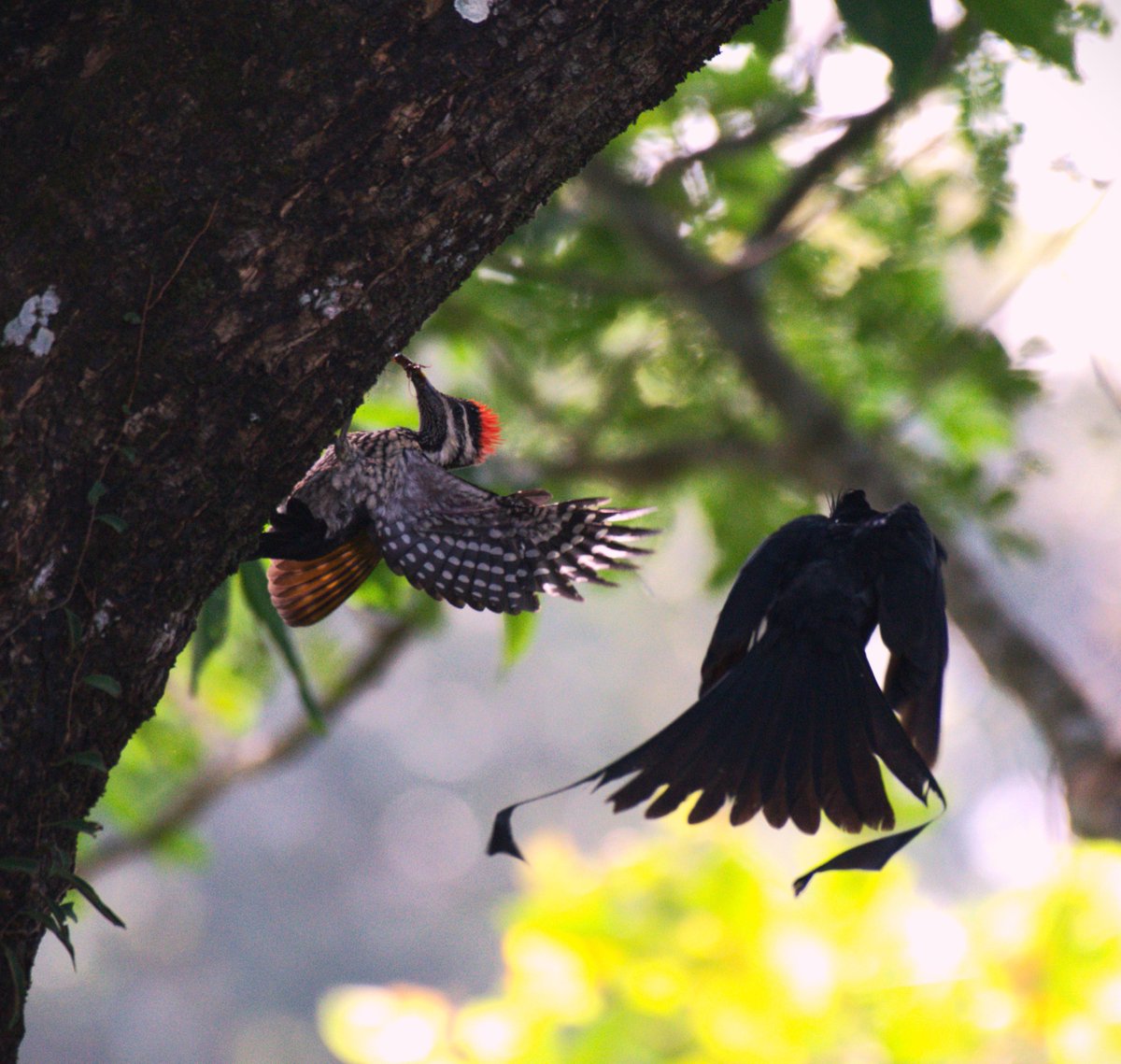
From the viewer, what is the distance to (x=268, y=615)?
1949 mm

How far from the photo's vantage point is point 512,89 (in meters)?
1.26

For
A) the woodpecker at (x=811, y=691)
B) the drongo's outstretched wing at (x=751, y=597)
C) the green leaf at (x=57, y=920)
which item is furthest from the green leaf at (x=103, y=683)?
the drongo's outstretched wing at (x=751, y=597)

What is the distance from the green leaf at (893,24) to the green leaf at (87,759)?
4.11 feet

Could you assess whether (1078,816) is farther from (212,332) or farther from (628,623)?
(628,623)

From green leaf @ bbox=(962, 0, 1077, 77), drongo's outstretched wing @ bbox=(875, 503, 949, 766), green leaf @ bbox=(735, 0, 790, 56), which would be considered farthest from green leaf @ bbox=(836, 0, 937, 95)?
drongo's outstretched wing @ bbox=(875, 503, 949, 766)

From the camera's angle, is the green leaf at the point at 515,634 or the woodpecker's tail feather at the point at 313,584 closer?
the woodpecker's tail feather at the point at 313,584

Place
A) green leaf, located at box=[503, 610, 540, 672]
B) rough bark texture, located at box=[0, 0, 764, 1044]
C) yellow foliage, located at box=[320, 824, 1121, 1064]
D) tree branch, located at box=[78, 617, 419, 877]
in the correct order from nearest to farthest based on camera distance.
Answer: rough bark texture, located at box=[0, 0, 764, 1044] < green leaf, located at box=[503, 610, 540, 672] < yellow foliage, located at box=[320, 824, 1121, 1064] < tree branch, located at box=[78, 617, 419, 877]

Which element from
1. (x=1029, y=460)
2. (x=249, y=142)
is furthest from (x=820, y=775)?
(x=1029, y=460)

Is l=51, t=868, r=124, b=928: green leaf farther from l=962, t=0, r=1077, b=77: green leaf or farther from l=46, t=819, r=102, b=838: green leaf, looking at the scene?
l=962, t=0, r=1077, b=77: green leaf

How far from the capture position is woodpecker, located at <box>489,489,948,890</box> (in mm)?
1438

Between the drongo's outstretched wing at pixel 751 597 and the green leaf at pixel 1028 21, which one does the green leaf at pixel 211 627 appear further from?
the green leaf at pixel 1028 21

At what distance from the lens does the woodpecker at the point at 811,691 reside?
4.72ft

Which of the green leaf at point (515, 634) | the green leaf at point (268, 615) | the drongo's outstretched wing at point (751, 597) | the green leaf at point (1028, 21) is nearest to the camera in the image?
the drongo's outstretched wing at point (751, 597)

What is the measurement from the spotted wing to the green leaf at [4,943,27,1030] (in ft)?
2.39
